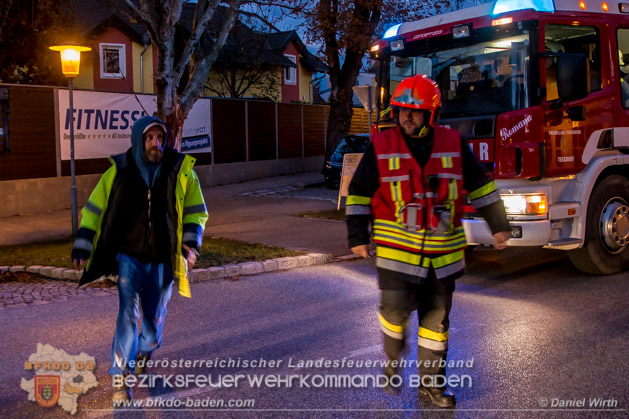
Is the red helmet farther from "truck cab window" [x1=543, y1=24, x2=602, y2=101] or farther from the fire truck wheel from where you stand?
the fire truck wheel

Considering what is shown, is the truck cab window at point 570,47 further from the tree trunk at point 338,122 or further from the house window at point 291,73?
the house window at point 291,73

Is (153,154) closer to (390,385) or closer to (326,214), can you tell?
(390,385)

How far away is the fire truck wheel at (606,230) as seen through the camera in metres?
8.20

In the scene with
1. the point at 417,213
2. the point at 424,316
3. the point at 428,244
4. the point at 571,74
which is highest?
the point at 571,74

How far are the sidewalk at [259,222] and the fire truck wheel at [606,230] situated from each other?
3.63 meters

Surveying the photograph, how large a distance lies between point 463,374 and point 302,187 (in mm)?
16656

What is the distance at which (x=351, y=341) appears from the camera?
6.02 meters

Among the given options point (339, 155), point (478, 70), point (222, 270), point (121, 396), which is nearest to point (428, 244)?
point (121, 396)

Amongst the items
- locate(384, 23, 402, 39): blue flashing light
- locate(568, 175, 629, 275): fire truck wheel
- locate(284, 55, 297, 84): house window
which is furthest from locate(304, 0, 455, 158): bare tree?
locate(284, 55, 297, 84): house window

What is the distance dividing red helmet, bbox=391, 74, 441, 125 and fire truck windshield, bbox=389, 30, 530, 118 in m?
3.65

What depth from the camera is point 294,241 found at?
1147cm

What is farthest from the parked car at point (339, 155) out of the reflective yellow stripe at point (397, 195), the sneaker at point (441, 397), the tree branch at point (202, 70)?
the reflective yellow stripe at point (397, 195)

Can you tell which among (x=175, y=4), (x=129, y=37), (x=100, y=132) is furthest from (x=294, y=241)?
(x=129, y=37)

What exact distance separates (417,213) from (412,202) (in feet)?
0.26
